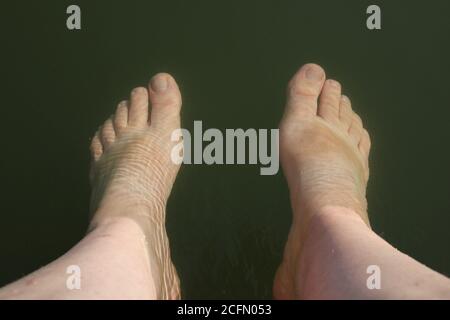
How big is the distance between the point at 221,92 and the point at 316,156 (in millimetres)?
294

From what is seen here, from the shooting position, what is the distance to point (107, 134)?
145 centimetres

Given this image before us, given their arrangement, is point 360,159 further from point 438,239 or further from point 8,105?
point 8,105

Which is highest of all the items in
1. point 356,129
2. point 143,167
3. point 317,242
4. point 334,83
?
point 334,83

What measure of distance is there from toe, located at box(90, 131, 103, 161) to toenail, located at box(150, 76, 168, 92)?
0.18m

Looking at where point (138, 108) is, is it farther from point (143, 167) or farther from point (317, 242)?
point (317, 242)

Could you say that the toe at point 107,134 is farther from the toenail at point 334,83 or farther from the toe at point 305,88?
the toenail at point 334,83

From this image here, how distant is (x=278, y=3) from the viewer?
1520 mm

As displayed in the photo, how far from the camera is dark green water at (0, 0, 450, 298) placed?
143 cm

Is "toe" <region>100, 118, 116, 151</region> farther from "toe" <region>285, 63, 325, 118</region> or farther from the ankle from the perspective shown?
the ankle

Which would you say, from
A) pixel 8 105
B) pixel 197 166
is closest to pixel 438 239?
pixel 197 166

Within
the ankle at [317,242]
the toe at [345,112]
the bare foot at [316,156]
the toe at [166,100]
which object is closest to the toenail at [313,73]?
the bare foot at [316,156]

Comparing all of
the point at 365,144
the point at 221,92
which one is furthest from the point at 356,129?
the point at 221,92

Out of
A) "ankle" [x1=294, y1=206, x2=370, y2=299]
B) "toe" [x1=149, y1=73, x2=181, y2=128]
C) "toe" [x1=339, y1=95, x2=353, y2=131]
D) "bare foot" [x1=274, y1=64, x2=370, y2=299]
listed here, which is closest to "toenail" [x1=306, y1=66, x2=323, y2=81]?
"bare foot" [x1=274, y1=64, x2=370, y2=299]

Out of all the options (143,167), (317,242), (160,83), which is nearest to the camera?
(317,242)
